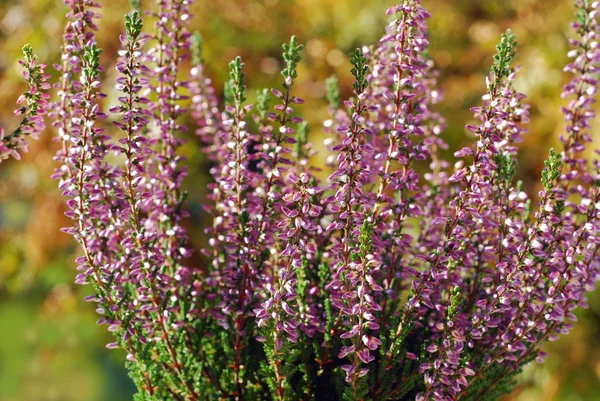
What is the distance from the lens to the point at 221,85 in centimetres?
393

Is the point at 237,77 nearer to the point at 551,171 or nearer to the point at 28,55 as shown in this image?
the point at 28,55

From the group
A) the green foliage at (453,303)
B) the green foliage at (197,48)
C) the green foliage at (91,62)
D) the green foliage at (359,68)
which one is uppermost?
the green foliage at (197,48)

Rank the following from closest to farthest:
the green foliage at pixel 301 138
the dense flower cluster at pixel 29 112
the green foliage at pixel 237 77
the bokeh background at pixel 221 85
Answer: the dense flower cluster at pixel 29 112 < the green foliage at pixel 237 77 < the green foliage at pixel 301 138 < the bokeh background at pixel 221 85

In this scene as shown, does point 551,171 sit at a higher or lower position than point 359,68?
lower

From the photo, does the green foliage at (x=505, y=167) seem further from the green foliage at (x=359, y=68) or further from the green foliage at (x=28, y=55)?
the green foliage at (x=28, y=55)

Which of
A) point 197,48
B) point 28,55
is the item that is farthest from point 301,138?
point 28,55

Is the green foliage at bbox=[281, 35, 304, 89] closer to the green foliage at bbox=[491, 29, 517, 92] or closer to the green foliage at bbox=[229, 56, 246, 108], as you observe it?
the green foliage at bbox=[229, 56, 246, 108]

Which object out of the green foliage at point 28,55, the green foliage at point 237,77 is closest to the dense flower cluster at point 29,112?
the green foliage at point 28,55

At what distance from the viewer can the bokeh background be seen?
149 inches

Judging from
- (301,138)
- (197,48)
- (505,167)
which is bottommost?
(505,167)

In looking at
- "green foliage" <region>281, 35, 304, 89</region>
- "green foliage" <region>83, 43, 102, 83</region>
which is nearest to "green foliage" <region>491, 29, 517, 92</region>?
"green foliage" <region>281, 35, 304, 89</region>

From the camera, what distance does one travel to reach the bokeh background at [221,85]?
3.79 meters

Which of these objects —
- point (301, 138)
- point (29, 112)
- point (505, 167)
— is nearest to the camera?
point (29, 112)

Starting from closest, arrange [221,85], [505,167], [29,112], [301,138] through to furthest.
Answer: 1. [29,112]
2. [505,167]
3. [301,138]
4. [221,85]
